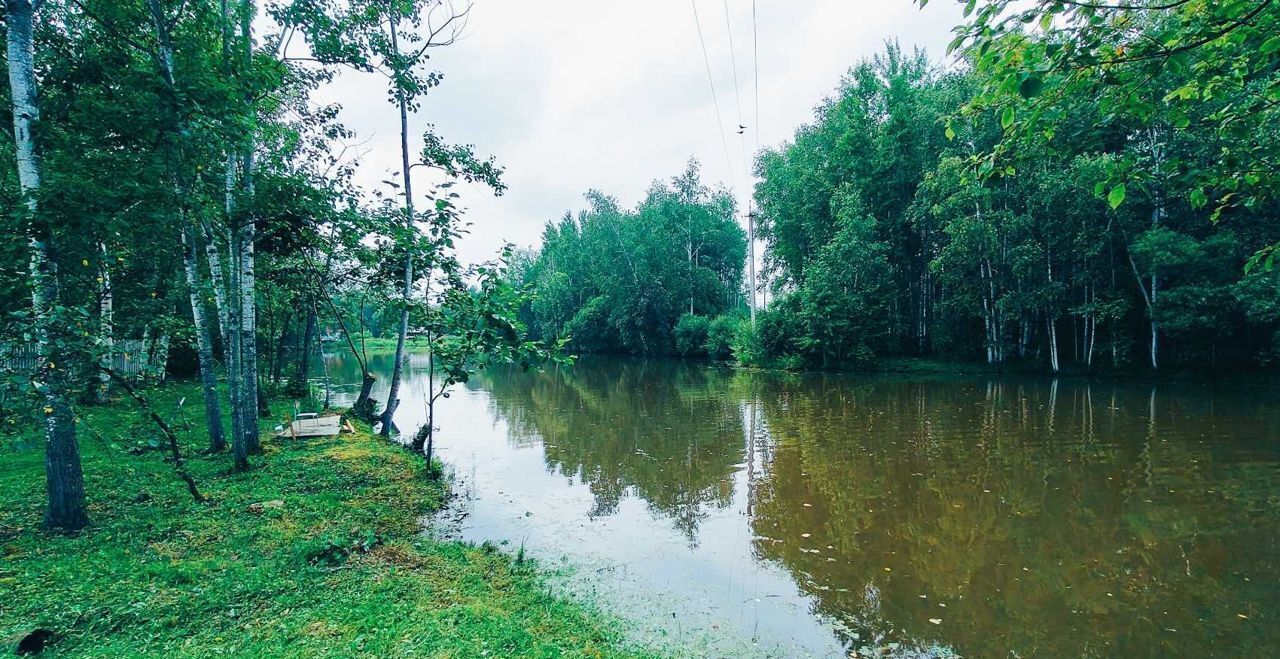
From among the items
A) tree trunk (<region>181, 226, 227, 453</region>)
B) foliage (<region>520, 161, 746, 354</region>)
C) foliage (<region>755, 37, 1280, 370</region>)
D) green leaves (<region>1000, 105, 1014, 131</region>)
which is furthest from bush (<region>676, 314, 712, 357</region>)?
green leaves (<region>1000, 105, 1014, 131</region>)

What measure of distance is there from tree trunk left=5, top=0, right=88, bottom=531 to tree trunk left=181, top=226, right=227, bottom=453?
2096mm

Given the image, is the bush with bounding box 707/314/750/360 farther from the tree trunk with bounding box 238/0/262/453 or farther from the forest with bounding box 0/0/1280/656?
the tree trunk with bounding box 238/0/262/453

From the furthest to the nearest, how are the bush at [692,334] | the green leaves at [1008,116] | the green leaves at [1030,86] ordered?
the bush at [692,334] < the green leaves at [1008,116] < the green leaves at [1030,86]

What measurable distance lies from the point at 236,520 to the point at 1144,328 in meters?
30.0

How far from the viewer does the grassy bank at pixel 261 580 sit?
375 cm

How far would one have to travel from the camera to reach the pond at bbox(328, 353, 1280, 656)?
181 inches

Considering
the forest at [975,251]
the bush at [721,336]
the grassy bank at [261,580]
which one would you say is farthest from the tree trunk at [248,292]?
the bush at [721,336]

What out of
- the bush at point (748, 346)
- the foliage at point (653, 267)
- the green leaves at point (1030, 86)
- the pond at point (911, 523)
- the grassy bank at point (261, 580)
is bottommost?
the pond at point (911, 523)

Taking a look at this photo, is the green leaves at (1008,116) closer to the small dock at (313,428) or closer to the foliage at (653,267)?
the small dock at (313,428)

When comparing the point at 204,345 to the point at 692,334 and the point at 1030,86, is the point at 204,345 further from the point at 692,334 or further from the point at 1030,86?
the point at 692,334

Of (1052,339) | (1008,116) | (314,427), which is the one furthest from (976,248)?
(314,427)

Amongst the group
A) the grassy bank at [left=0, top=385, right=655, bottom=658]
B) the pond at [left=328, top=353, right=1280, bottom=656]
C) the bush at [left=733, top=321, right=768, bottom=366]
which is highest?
the bush at [left=733, top=321, right=768, bottom=366]

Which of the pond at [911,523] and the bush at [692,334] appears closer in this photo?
the pond at [911,523]

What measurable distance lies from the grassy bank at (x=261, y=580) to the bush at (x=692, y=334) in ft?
101
